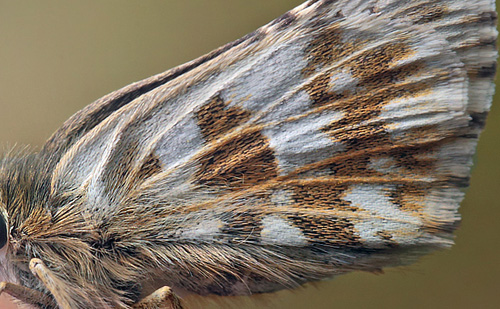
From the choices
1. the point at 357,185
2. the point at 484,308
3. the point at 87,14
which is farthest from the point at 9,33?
the point at 484,308

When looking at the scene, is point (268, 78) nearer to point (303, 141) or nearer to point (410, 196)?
point (303, 141)

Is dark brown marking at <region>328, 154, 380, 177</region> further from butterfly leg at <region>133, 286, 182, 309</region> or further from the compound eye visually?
the compound eye

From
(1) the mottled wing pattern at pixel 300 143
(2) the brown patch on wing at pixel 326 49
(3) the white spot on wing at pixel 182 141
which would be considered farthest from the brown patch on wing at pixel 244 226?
(2) the brown patch on wing at pixel 326 49

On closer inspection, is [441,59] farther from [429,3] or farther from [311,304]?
[311,304]

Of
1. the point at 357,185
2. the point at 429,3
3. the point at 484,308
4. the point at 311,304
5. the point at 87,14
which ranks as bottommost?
the point at 484,308

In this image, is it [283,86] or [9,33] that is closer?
[283,86]

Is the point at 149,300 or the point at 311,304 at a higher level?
the point at 149,300
